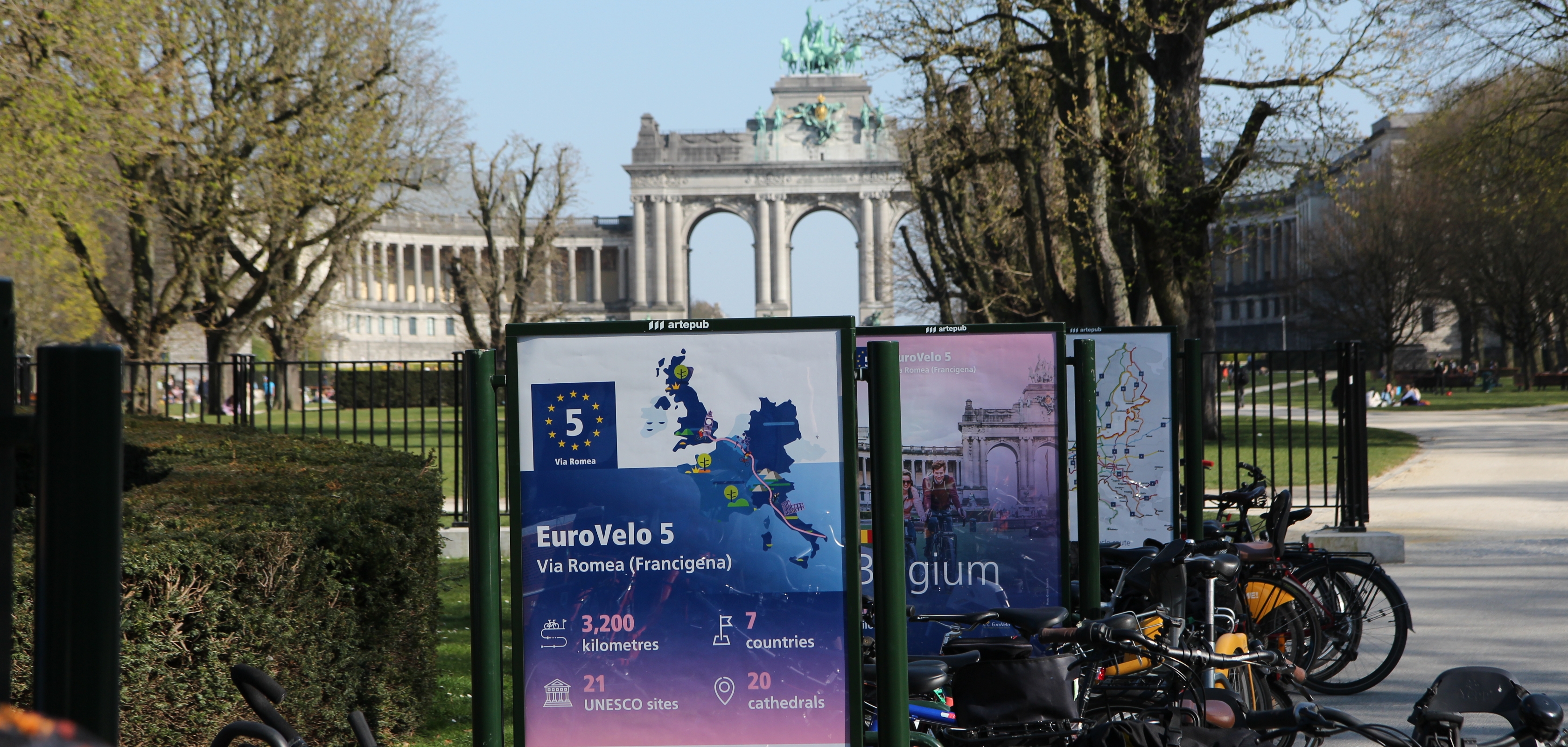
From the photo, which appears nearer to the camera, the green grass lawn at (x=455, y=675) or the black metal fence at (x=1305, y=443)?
the green grass lawn at (x=455, y=675)

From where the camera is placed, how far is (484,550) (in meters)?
3.76

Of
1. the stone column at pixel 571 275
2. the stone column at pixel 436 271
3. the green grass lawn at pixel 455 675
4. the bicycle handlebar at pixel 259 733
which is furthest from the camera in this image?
the stone column at pixel 571 275

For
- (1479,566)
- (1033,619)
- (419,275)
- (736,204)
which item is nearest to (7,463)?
(1033,619)

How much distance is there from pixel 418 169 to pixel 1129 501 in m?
26.0

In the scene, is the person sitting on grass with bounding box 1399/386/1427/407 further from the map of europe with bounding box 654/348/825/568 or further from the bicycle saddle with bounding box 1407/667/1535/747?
the map of europe with bounding box 654/348/825/568

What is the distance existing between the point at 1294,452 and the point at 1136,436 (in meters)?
17.7

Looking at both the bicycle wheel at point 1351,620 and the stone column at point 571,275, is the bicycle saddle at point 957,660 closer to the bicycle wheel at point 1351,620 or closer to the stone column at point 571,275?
the bicycle wheel at point 1351,620

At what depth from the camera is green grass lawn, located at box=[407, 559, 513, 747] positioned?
6402 millimetres

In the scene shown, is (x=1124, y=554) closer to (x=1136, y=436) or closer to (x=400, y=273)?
(x=1136, y=436)

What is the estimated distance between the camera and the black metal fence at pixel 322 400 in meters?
13.2

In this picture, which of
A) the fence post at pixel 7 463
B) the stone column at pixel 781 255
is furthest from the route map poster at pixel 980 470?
the stone column at pixel 781 255

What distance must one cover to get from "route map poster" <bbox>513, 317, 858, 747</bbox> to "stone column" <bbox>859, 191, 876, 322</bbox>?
8332 centimetres

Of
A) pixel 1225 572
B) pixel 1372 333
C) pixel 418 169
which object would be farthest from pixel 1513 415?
pixel 1225 572

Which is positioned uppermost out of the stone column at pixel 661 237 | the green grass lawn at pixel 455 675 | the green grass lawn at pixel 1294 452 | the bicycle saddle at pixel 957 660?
the stone column at pixel 661 237
